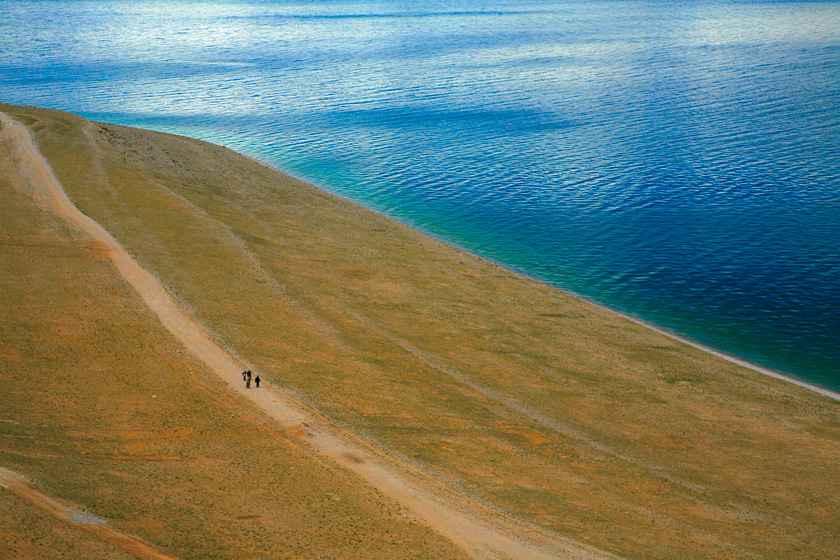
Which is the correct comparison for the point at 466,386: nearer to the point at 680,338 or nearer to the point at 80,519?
the point at 680,338

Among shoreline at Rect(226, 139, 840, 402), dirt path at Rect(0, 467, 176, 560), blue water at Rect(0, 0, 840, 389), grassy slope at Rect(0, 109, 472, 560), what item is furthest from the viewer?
blue water at Rect(0, 0, 840, 389)

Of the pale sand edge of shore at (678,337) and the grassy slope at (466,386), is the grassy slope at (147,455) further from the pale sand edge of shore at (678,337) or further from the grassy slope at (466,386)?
the pale sand edge of shore at (678,337)

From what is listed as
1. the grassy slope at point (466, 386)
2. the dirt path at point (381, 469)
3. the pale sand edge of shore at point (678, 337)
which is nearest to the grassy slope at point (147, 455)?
the grassy slope at point (466, 386)

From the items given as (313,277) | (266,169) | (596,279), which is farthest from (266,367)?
(266,169)

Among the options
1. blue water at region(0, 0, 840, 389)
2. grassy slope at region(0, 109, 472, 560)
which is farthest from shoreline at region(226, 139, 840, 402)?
grassy slope at region(0, 109, 472, 560)

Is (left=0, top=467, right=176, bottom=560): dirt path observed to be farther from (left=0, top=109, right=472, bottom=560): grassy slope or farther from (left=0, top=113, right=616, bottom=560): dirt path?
(left=0, top=113, right=616, bottom=560): dirt path
